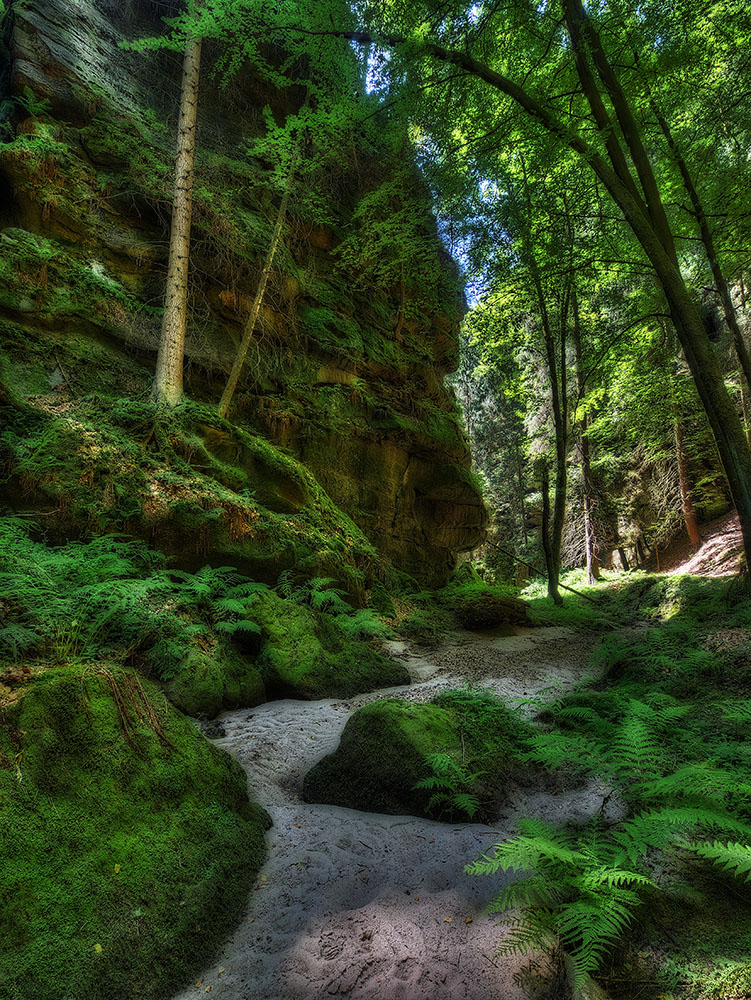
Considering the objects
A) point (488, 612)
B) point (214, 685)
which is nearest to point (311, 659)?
point (214, 685)

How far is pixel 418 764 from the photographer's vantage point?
3.61 m

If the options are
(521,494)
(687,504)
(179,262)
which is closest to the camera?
(179,262)

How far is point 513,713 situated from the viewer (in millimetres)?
4766

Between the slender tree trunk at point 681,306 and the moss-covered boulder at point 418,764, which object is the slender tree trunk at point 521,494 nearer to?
the slender tree trunk at point 681,306

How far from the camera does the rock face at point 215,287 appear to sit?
848cm

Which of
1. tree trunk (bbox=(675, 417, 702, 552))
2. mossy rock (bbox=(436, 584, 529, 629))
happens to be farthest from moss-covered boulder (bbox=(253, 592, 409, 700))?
tree trunk (bbox=(675, 417, 702, 552))

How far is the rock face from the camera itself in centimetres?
848

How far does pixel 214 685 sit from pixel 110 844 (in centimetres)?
273

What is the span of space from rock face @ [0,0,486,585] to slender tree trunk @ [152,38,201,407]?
27.7 inches

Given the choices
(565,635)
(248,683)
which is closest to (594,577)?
(565,635)

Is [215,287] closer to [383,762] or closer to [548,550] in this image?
[383,762]

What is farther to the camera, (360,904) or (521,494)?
(521,494)

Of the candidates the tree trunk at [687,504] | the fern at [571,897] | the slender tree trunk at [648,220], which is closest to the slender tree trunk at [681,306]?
the slender tree trunk at [648,220]

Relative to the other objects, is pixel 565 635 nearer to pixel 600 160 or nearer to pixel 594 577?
pixel 600 160
